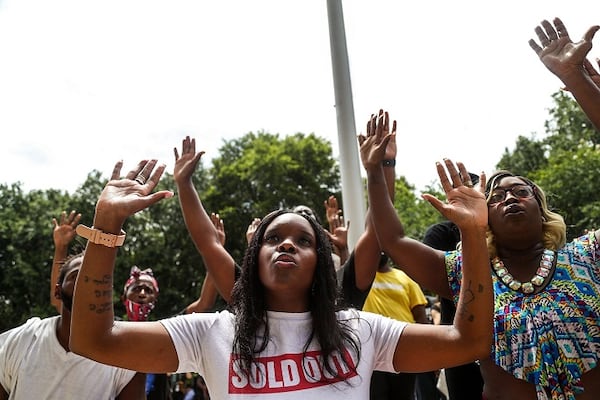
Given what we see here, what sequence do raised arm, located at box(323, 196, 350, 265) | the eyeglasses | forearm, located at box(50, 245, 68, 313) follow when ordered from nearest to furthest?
1. the eyeglasses
2. forearm, located at box(50, 245, 68, 313)
3. raised arm, located at box(323, 196, 350, 265)

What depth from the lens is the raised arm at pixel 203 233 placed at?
3252 millimetres

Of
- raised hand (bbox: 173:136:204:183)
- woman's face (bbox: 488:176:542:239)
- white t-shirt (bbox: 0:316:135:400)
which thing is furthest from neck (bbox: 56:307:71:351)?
woman's face (bbox: 488:176:542:239)

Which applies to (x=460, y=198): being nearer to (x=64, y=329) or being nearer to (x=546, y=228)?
(x=546, y=228)

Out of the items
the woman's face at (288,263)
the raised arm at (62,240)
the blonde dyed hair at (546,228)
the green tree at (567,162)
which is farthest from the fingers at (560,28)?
the green tree at (567,162)

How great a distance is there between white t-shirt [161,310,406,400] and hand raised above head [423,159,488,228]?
52 cm

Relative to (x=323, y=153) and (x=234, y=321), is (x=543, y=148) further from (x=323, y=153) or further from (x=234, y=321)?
(x=234, y=321)

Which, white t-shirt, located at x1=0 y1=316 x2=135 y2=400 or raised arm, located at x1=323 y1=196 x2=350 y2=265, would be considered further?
raised arm, located at x1=323 y1=196 x2=350 y2=265

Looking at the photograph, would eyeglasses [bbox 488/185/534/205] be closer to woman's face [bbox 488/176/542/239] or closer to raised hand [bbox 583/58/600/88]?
woman's face [bbox 488/176/542/239]

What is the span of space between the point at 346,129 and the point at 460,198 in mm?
3867

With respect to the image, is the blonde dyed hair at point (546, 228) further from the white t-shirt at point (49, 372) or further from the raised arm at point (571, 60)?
the white t-shirt at point (49, 372)

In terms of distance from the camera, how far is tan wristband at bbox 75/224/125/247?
186 centimetres

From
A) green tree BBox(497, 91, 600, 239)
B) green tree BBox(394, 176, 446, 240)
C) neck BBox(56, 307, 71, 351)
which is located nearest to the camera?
neck BBox(56, 307, 71, 351)

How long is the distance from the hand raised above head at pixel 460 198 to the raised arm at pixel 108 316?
116 cm

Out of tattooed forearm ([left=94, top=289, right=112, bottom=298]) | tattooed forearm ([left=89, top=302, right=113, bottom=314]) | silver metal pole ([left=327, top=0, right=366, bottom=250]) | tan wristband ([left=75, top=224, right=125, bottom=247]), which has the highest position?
silver metal pole ([left=327, top=0, right=366, bottom=250])
